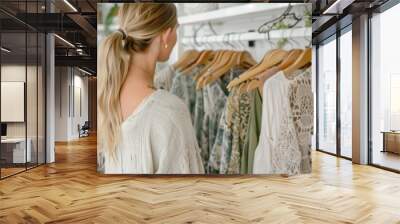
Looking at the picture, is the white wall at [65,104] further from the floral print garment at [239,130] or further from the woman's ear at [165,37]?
the floral print garment at [239,130]

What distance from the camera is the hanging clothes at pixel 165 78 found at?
5988 millimetres

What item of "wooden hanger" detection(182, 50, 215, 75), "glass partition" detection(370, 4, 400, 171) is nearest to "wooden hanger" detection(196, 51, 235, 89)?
"wooden hanger" detection(182, 50, 215, 75)

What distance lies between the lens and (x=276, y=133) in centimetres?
602

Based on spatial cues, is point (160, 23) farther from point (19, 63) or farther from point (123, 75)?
point (19, 63)

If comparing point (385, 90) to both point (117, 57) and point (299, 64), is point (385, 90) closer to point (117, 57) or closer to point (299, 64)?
point (299, 64)

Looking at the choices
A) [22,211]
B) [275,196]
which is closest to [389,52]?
[275,196]

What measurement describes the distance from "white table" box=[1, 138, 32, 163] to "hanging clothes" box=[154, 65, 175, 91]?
2656 mm

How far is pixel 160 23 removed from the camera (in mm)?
6082

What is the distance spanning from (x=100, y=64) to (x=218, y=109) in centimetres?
194

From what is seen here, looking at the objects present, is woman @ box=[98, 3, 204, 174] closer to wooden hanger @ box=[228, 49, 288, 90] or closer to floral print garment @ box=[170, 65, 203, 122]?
floral print garment @ box=[170, 65, 203, 122]

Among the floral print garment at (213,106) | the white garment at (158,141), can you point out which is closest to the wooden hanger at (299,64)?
the floral print garment at (213,106)

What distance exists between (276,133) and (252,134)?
373mm

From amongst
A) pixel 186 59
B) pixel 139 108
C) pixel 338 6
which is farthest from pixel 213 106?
pixel 338 6

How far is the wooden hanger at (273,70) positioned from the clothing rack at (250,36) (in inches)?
10.8
